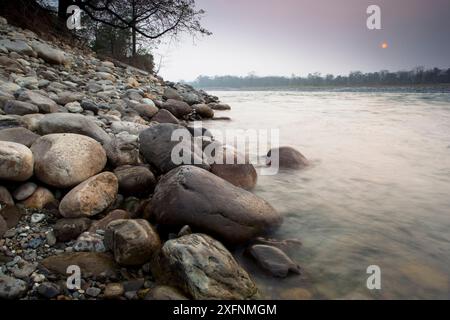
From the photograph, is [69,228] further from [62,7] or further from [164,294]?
[62,7]

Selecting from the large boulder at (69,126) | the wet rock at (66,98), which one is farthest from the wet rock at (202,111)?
the large boulder at (69,126)

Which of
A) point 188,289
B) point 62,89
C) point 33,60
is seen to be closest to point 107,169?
point 188,289

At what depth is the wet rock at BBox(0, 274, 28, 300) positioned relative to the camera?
175 cm

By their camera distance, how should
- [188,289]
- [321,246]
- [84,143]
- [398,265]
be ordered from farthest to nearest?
[84,143]
[321,246]
[398,265]
[188,289]

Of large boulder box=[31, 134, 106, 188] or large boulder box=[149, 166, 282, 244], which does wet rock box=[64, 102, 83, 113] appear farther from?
large boulder box=[149, 166, 282, 244]

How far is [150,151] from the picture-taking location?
3.74 m

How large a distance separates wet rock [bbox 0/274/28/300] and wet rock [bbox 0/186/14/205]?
81 cm

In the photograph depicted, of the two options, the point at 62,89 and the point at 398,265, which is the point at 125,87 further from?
the point at 398,265

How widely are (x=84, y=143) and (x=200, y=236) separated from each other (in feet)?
5.16

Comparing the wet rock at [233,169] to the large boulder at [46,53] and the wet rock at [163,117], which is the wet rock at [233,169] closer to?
the wet rock at [163,117]

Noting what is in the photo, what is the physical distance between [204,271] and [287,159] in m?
3.57

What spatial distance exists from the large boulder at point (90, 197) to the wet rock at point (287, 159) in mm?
3065

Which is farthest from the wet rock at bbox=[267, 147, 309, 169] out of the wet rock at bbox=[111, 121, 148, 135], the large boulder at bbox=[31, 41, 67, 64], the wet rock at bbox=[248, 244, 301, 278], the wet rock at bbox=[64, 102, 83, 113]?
the large boulder at bbox=[31, 41, 67, 64]

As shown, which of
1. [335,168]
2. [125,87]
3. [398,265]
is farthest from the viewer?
[125,87]
